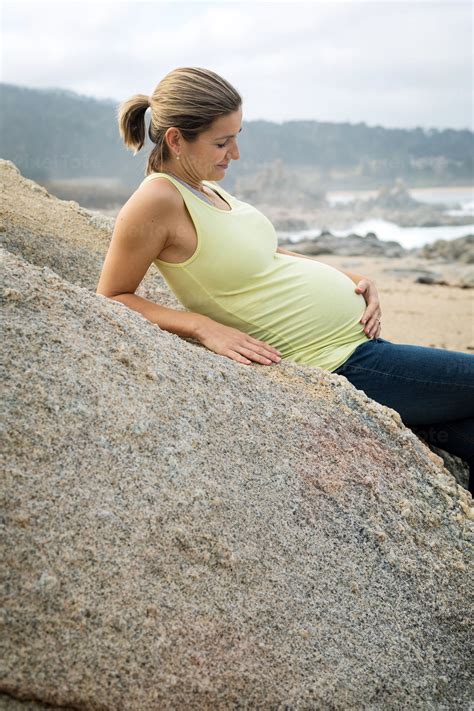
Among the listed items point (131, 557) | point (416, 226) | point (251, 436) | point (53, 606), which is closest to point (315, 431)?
point (251, 436)

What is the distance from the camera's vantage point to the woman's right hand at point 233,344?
2.26 metres

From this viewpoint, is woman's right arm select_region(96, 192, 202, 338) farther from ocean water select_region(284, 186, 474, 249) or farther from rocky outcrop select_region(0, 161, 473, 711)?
ocean water select_region(284, 186, 474, 249)

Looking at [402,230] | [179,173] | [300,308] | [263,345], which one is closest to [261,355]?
[263,345]

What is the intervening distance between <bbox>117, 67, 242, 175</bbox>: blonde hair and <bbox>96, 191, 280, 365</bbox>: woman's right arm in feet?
0.86

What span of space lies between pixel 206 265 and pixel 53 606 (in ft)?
3.98

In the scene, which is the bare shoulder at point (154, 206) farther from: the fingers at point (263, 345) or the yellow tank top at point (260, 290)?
the fingers at point (263, 345)

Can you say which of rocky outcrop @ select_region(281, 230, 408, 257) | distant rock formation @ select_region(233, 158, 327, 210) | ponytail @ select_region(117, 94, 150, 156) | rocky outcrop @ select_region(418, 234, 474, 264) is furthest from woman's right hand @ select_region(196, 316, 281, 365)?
distant rock formation @ select_region(233, 158, 327, 210)

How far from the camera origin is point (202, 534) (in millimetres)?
1644

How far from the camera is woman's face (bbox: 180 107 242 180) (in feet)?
7.75

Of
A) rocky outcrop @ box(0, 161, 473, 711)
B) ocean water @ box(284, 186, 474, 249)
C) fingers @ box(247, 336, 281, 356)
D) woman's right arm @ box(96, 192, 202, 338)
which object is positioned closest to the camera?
rocky outcrop @ box(0, 161, 473, 711)

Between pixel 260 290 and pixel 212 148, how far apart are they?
0.50 m

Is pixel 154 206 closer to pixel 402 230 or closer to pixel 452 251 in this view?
pixel 452 251

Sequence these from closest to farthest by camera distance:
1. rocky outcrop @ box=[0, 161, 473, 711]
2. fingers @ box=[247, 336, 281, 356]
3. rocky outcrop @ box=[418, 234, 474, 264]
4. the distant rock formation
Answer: rocky outcrop @ box=[0, 161, 473, 711] < fingers @ box=[247, 336, 281, 356] < rocky outcrop @ box=[418, 234, 474, 264] < the distant rock formation

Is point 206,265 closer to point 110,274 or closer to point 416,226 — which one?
point 110,274
